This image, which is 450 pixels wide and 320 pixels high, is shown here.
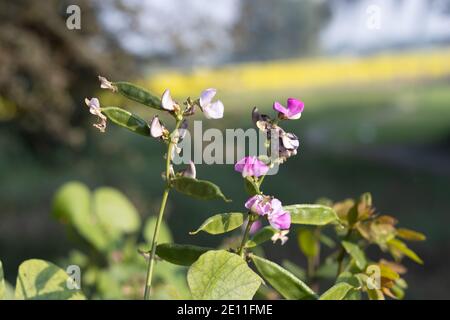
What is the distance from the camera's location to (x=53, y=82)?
3.33 meters

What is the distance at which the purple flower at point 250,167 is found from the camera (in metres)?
0.41

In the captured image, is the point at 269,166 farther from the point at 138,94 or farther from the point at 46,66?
the point at 46,66

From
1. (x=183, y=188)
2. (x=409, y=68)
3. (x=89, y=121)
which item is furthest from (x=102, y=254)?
(x=409, y=68)

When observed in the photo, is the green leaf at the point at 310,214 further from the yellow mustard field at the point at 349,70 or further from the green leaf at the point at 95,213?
the yellow mustard field at the point at 349,70

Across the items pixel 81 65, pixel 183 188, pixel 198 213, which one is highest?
pixel 81 65

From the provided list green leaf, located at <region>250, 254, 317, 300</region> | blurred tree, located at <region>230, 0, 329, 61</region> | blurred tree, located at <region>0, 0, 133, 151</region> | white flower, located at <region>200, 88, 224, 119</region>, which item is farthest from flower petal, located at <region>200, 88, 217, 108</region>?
blurred tree, located at <region>230, 0, 329, 61</region>

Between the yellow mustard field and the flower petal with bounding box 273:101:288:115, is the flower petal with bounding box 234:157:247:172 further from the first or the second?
the yellow mustard field

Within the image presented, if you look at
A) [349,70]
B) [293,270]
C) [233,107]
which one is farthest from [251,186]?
[349,70]

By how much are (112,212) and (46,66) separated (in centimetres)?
260

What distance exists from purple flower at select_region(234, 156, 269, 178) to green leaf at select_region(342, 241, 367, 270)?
136mm

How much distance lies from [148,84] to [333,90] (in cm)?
392

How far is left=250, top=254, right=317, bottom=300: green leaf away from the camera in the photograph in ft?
1.39

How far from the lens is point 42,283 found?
453 millimetres

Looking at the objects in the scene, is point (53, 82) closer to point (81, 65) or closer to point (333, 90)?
point (81, 65)
